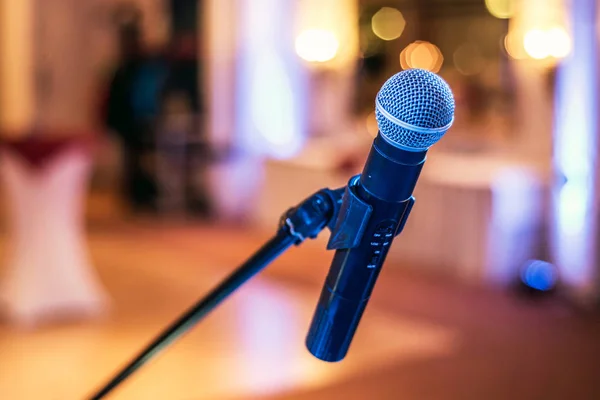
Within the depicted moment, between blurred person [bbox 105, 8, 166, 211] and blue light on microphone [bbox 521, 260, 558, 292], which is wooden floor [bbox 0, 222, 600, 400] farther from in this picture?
blurred person [bbox 105, 8, 166, 211]

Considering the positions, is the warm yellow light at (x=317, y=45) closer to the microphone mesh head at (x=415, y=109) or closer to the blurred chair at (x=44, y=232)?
the blurred chair at (x=44, y=232)

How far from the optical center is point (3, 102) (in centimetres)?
825

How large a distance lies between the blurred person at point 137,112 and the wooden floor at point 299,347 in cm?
→ 232

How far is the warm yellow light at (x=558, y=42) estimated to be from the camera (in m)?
4.57

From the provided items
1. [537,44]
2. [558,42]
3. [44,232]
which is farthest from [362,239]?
[537,44]

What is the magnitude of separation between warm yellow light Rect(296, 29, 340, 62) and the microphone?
224 inches

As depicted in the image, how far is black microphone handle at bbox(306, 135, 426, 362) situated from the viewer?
0.74m

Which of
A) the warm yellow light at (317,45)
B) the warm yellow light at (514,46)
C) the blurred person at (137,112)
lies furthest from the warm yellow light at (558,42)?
the blurred person at (137,112)

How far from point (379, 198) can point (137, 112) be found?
6.67 m

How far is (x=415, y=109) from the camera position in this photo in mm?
726

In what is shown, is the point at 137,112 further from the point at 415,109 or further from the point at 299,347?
the point at 415,109

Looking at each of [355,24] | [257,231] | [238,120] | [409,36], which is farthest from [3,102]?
[409,36]

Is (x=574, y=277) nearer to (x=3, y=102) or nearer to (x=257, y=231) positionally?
(x=257, y=231)

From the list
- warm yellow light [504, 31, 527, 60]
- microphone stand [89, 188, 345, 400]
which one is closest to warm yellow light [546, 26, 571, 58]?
warm yellow light [504, 31, 527, 60]
